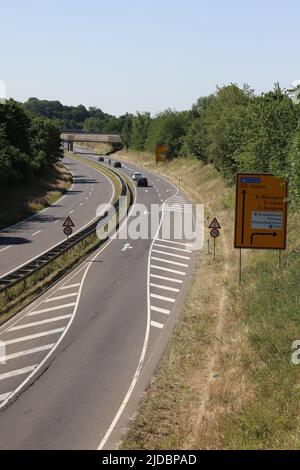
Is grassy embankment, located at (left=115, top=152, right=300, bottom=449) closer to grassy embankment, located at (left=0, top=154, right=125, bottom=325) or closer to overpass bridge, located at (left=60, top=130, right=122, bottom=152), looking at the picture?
grassy embankment, located at (left=0, top=154, right=125, bottom=325)

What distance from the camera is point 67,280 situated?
33.2 meters

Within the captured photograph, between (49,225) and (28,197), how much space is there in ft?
49.7

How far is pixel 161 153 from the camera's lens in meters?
125

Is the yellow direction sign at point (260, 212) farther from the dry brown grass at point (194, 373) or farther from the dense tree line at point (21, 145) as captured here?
the dense tree line at point (21, 145)

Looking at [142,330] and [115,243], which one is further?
[115,243]

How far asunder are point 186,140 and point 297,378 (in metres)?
94.5

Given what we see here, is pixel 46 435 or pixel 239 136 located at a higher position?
pixel 239 136

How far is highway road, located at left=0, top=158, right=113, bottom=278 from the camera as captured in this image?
128 feet

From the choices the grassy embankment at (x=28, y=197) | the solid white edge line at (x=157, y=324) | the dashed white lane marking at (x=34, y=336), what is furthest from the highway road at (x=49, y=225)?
the solid white edge line at (x=157, y=324)

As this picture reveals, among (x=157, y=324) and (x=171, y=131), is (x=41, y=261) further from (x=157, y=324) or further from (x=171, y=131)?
(x=171, y=131)

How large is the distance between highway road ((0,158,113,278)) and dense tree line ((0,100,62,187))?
4839mm

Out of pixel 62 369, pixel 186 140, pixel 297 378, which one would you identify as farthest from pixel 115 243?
pixel 186 140

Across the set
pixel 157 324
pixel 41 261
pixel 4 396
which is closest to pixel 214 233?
pixel 41 261
